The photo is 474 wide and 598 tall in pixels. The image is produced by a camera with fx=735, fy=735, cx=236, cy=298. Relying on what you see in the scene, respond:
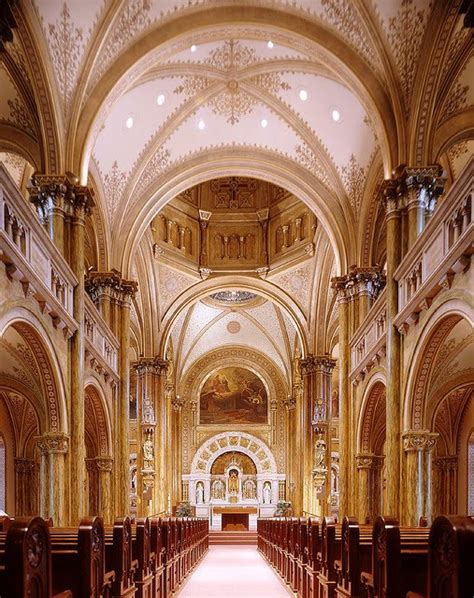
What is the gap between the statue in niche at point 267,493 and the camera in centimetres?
3609

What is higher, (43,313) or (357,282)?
(357,282)

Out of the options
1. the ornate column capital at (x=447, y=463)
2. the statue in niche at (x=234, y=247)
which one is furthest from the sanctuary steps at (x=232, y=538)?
the ornate column capital at (x=447, y=463)

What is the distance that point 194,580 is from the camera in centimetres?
1473

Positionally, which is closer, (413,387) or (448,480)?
(413,387)

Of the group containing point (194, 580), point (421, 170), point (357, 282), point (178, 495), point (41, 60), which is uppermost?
point (41, 60)

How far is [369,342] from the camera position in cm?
1591

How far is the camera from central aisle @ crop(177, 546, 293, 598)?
12.1 metres

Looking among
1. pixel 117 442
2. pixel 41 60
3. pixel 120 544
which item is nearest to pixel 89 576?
pixel 120 544

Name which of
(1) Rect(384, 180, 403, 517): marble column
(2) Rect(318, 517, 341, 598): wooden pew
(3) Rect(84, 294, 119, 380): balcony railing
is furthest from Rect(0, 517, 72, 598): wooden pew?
Result: (3) Rect(84, 294, 119, 380): balcony railing

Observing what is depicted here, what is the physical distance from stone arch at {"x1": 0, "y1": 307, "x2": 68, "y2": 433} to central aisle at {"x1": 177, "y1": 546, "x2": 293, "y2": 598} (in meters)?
3.58

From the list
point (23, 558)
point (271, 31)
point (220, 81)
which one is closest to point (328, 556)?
point (23, 558)

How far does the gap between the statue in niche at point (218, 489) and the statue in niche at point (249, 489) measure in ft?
3.64

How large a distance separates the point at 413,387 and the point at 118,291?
9479 mm

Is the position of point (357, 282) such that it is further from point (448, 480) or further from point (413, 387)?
point (413, 387)
